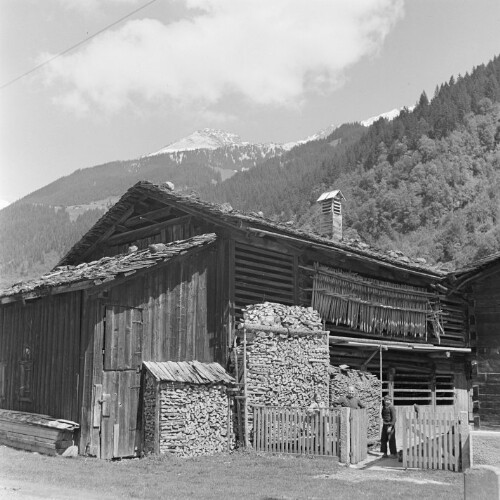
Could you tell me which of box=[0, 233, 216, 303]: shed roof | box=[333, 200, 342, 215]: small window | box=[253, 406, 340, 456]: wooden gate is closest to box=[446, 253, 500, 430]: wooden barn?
box=[333, 200, 342, 215]: small window

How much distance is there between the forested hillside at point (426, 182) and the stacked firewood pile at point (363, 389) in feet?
190

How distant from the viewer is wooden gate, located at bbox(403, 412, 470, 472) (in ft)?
50.0

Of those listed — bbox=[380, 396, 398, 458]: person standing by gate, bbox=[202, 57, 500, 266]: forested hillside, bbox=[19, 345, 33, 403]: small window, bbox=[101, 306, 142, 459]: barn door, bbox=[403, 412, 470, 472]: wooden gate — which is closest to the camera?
bbox=[403, 412, 470, 472]: wooden gate

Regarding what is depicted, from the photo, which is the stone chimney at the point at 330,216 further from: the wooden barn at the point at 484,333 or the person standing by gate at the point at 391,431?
the person standing by gate at the point at 391,431

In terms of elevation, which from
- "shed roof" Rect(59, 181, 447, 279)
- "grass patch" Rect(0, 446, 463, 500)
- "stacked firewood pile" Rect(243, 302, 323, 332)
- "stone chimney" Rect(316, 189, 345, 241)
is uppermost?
"stone chimney" Rect(316, 189, 345, 241)

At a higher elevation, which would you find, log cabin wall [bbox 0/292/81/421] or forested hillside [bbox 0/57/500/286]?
forested hillside [bbox 0/57/500/286]

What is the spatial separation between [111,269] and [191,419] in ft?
13.9

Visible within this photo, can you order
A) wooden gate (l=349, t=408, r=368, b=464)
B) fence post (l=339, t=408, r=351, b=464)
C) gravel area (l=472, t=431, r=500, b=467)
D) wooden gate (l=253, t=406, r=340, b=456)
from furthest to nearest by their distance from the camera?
wooden gate (l=253, t=406, r=340, b=456) → wooden gate (l=349, t=408, r=368, b=464) → fence post (l=339, t=408, r=351, b=464) → gravel area (l=472, t=431, r=500, b=467)

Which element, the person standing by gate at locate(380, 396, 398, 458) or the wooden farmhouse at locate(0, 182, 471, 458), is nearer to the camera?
the wooden farmhouse at locate(0, 182, 471, 458)

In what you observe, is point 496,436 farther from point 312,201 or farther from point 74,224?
point 74,224

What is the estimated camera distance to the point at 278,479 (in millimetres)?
14211

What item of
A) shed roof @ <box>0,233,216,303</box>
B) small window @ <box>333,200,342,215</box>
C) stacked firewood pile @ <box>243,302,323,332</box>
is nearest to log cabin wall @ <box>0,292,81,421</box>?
shed roof @ <box>0,233,216,303</box>

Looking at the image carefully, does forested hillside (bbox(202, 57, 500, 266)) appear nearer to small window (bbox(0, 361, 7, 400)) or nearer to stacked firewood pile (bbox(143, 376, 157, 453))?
small window (bbox(0, 361, 7, 400))

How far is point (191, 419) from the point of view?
17719 mm
